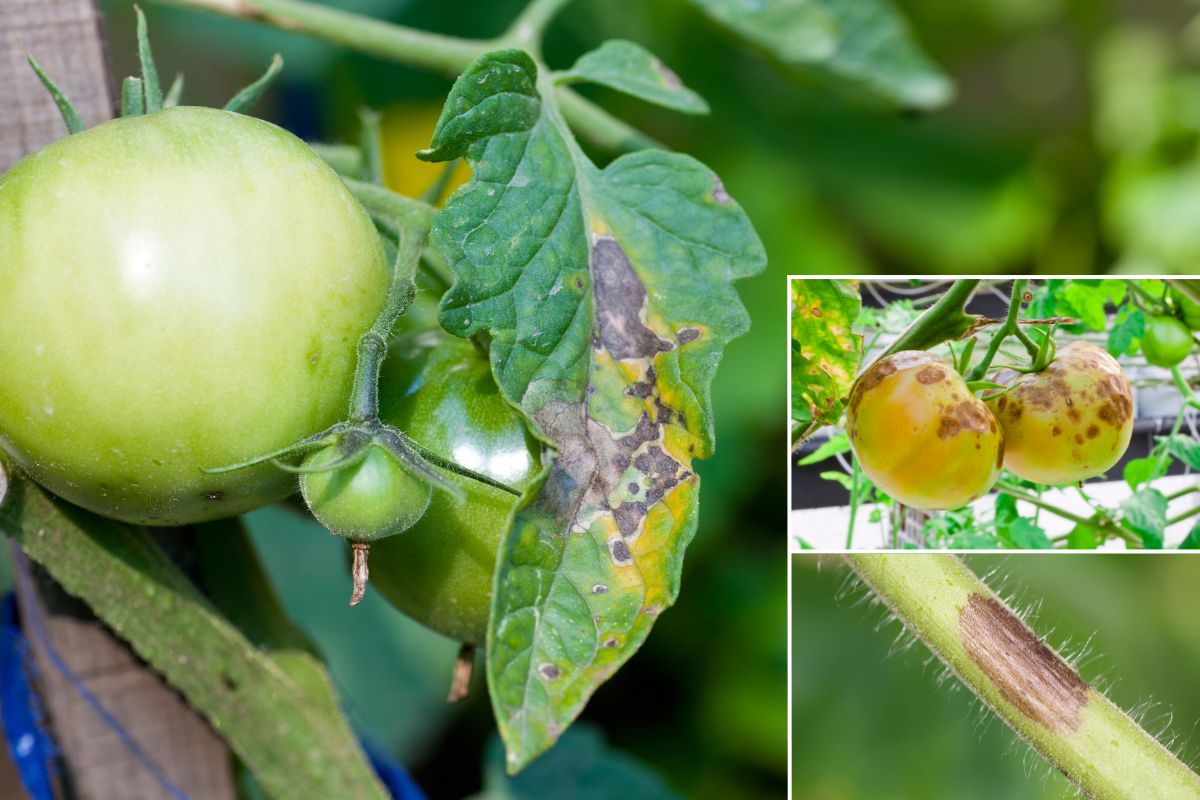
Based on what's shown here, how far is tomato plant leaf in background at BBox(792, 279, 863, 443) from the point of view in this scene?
65 cm

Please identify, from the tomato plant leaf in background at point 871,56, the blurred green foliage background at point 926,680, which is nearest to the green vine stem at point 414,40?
the tomato plant leaf in background at point 871,56

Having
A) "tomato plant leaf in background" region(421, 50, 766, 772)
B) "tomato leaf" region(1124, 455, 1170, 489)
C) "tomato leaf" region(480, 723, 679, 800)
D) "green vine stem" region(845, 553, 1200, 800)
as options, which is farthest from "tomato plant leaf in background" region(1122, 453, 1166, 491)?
"tomato leaf" region(480, 723, 679, 800)

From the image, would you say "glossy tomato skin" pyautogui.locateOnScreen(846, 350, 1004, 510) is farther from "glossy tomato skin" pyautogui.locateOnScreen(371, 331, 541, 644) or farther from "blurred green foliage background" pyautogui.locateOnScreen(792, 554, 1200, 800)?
"blurred green foliage background" pyautogui.locateOnScreen(792, 554, 1200, 800)

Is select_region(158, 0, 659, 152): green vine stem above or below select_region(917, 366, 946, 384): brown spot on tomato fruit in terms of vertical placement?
above

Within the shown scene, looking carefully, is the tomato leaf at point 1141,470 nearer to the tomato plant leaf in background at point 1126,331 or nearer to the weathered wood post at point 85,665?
the tomato plant leaf in background at point 1126,331

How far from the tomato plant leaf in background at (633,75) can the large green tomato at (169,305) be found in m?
0.25

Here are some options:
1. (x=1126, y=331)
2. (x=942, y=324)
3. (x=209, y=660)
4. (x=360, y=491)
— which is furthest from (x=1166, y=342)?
(x=209, y=660)

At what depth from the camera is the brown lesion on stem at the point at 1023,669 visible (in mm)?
555

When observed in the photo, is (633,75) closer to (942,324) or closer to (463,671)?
(942,324)

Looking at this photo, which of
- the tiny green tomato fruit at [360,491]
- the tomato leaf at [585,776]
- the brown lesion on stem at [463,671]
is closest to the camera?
the tiny green tomato fruit at [360,491]

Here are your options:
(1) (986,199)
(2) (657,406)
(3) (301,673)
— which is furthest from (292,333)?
(1) (986,199)

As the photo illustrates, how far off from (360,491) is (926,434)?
12.3 inches

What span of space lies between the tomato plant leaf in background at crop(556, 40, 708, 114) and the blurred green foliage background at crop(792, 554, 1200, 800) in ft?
2.08

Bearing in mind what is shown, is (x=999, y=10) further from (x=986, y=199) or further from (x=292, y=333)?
(x=292, y=333)
